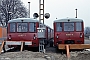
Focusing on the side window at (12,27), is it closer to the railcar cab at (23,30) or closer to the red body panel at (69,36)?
the railcar cab at (23,30)

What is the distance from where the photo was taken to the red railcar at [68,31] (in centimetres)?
2392

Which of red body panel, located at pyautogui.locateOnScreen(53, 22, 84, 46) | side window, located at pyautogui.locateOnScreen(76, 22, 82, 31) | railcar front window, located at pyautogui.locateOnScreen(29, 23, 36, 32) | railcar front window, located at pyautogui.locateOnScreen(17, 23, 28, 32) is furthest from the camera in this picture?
railcar front window, located at pyautogui.locateOnScreen(17, 23, 28, 32)

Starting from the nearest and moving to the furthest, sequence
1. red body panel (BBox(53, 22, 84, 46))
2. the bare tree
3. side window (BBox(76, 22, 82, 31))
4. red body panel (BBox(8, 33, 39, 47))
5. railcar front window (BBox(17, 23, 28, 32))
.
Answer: red body panel (BBox(53, 22, 84, 46)), red body panel (BBox(8, 33, 39, 47)), side window (BBox(76, 22, 82, 31)), railcar front window (BBox(17, 23, 28, 32)), the bare tree

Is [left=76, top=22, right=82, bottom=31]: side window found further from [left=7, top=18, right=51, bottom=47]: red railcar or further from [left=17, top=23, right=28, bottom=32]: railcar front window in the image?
[left=17, top=23, right=28, bottom=32]: railcar front window

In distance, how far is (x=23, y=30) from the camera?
24438 millimetres

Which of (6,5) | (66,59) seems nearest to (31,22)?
(66,59)

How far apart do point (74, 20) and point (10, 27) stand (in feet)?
19.0

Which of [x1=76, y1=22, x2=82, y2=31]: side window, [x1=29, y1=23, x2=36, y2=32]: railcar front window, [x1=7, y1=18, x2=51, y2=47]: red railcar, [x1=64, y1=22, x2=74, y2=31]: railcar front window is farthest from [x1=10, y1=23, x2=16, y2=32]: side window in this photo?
[x1=76, y1=22, x2=82, y2=31]: side window

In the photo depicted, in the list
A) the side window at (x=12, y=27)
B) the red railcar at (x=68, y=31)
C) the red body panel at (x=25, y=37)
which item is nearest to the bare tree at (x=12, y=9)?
the side window at (x=12, y=27)

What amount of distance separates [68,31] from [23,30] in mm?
3996

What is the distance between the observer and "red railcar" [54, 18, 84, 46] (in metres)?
23.9

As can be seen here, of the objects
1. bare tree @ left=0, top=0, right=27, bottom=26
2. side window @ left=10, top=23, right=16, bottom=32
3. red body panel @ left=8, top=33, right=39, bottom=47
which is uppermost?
bare tree @ left=0, top=0, right=27, bottom=26

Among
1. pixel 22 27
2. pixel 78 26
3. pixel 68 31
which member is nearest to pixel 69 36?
pixel 68 31

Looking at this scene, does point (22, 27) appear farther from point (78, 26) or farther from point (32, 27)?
point (78, 26)
